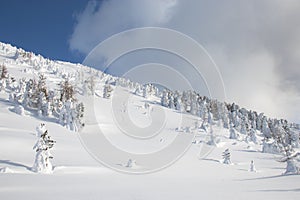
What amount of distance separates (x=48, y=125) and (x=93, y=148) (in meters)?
16.7

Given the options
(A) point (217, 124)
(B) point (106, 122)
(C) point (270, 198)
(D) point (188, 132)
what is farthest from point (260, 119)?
(C) point (270, 198)

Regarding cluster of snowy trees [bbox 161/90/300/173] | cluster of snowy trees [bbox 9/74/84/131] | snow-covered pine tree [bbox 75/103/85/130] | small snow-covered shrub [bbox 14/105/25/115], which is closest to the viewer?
snow-covered pine tree [bbox 75/103/85/130]

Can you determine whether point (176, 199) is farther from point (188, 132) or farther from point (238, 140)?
point (238, 140)

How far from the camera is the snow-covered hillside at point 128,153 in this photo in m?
12.2

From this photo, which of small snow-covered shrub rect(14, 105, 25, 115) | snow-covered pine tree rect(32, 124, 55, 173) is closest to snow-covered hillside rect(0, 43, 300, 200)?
small snow-covered shrub rect(14, 105, 25, 115)

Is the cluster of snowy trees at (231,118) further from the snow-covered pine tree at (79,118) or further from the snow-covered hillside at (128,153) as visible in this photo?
the snow-covered pine tree at (79,118)

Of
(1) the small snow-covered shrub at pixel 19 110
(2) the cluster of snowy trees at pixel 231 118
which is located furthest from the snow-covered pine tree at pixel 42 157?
(2) the cluster of snowy trees at pixel 231 118

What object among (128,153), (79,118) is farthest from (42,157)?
(79,118)

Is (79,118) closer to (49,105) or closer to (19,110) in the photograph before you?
(49,105)

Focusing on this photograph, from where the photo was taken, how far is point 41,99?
55188mm

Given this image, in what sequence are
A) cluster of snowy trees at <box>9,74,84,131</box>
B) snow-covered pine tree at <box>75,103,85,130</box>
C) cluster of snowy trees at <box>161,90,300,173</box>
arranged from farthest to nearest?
cluster of snowy trees at <box>161,90,300,173</box> < cluster of snowy trees at <box>9,74,84,131</box> < snow-covered pine tree at <box>75,103,85,130</box>

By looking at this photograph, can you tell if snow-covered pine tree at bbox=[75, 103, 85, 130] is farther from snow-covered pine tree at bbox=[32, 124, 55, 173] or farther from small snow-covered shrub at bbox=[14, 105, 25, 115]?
snow-covered pine tree at bbox=[32, 124, 55, 173]

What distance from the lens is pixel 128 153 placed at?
3516 centimetres

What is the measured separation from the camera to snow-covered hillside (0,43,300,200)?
12.2 meters
